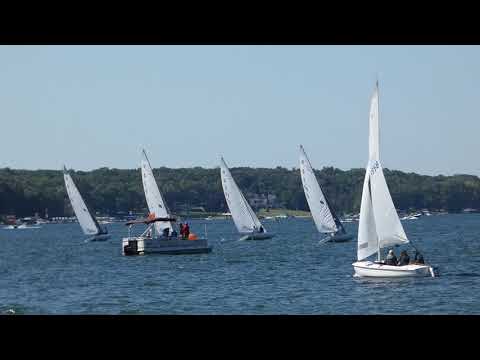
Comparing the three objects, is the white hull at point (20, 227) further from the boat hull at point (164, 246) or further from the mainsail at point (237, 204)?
the boat hull at point (164, 246)

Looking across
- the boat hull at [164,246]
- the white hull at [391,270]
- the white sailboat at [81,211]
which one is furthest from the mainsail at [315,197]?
the white hull at [391,270]

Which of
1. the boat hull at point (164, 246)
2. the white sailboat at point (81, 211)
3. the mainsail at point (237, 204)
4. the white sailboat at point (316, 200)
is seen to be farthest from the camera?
the white sailboat at point (81, 211)

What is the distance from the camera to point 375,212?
35906mm

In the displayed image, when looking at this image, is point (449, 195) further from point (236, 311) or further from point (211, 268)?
point (236, 311)

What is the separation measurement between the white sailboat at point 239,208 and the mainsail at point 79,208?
40.4 ft

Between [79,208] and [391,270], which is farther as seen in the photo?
[79,208]

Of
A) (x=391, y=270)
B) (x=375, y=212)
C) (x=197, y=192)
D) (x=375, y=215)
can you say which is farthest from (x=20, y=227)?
(x=391, y=270)

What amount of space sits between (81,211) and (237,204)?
46.0 ft

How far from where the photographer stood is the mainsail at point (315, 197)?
213ft

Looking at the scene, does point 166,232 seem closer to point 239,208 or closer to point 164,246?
point 164,246

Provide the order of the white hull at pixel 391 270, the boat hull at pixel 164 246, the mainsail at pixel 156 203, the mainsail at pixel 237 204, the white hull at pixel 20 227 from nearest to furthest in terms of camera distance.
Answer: the white hull at pixel 391 270, the boat hull at pixel 164 246, the mainsail at pixel 156 203, the mainsail at pixel 237 204, the white hull at pixel 20 227
